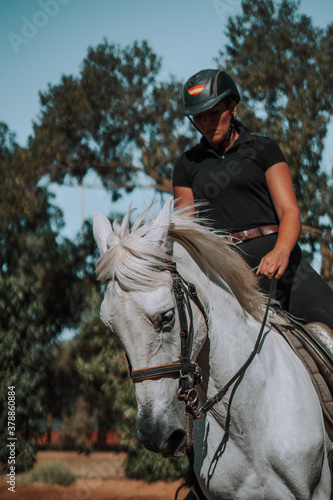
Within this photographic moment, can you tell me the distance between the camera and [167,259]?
2.80 m

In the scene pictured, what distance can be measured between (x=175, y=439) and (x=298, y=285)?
1.60 metres

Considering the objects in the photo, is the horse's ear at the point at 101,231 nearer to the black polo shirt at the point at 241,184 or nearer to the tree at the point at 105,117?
the black polo shirt at the point at 241,184

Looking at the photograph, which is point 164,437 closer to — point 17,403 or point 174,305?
point 174,305

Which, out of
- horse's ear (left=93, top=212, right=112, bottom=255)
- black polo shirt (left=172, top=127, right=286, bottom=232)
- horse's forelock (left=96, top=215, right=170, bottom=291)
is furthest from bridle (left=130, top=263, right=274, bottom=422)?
black polo shirt (left=172, top=127, right=286, bottom=232)

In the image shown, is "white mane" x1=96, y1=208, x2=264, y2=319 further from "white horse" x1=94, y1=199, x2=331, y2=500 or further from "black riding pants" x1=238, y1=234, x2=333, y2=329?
"black riding pants" x1=238, y1=234, x2=333, y2=329

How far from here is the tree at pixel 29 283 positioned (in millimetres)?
16000

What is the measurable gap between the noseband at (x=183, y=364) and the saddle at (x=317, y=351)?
2.87ft

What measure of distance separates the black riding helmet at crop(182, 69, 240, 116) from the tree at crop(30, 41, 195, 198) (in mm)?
16088

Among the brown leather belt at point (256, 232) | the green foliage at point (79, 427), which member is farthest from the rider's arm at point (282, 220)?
the green foliage at point (79, 427)

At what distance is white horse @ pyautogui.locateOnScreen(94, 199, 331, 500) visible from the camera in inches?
101

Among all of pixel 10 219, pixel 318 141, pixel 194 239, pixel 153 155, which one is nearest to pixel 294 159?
pixel 318 141

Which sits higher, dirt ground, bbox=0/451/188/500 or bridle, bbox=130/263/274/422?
bridle, bbox=130/263/274/422

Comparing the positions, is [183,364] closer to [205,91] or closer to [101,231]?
[101,231]

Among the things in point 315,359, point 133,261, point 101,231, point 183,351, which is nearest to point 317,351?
point 315,359
